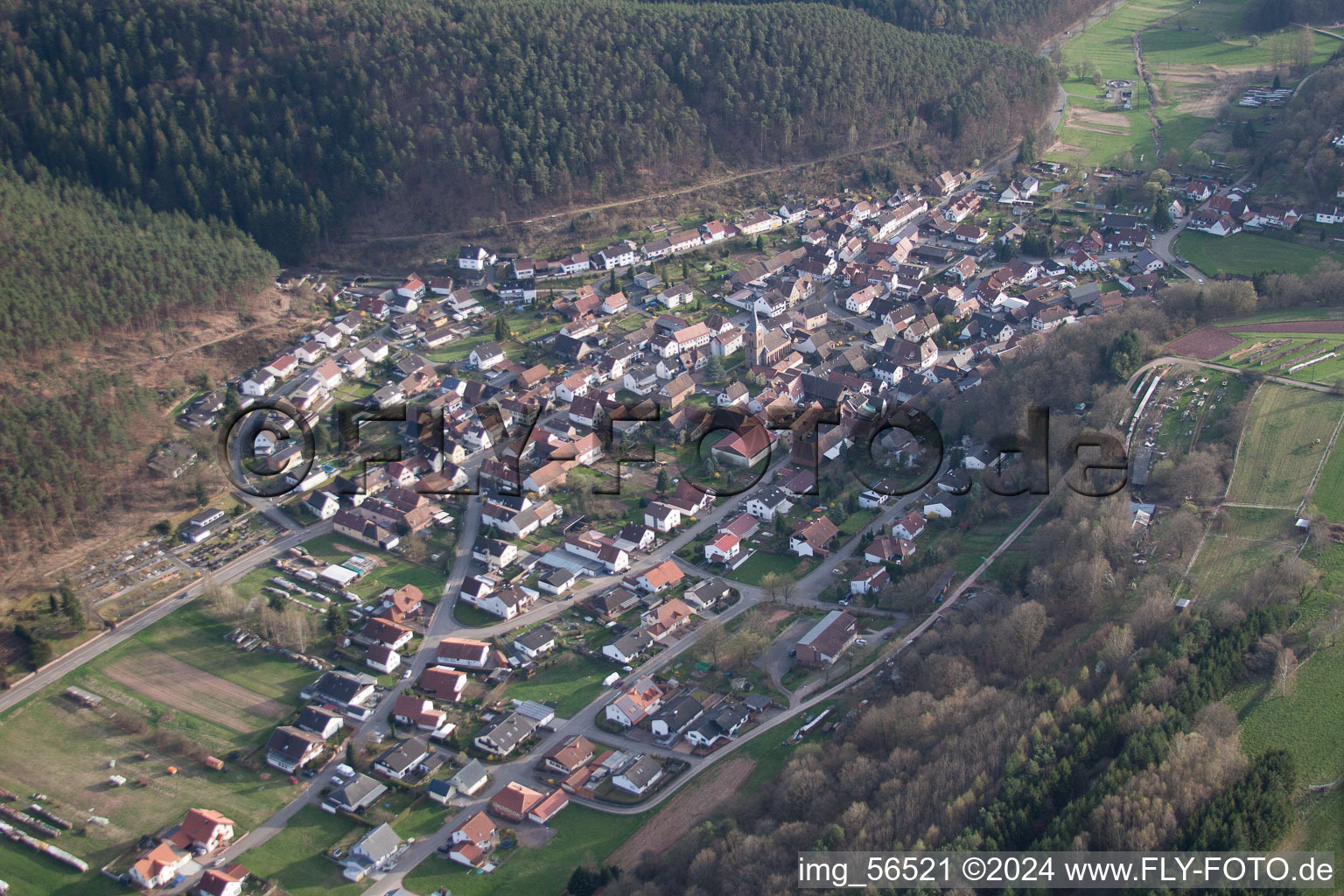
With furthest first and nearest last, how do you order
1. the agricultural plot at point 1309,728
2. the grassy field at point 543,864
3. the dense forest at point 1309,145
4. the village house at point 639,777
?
1. the dense forest at point 1309,145
2. the village house at point 639,777
3. the grassy field at point 543,864
4. the agricultural plot at point 1309,728

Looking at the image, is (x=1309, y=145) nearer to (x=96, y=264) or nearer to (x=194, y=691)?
(x=194, y=691)

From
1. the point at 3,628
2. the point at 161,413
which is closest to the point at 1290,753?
the point at 3,628

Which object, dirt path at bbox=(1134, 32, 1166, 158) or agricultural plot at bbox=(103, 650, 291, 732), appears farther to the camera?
dirt path at bbox=(1134, 32, 1166, 158)

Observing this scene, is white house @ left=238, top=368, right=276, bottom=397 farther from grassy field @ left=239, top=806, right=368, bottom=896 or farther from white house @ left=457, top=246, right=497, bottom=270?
grassy field @ left=239, top=806, right=368, bottom=896

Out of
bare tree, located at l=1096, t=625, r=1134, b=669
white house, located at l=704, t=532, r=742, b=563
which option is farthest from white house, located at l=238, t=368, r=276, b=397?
bare tree, located at l=1096, t=625, r=1134, b=669

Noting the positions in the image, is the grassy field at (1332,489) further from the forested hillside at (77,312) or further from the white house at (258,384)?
the white house at (258,384)

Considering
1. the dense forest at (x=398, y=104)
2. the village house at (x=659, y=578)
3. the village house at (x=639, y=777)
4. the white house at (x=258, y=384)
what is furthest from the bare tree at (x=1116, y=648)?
the dense forest at (x=398, y=104)

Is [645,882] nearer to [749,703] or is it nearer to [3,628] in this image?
[749,703]
